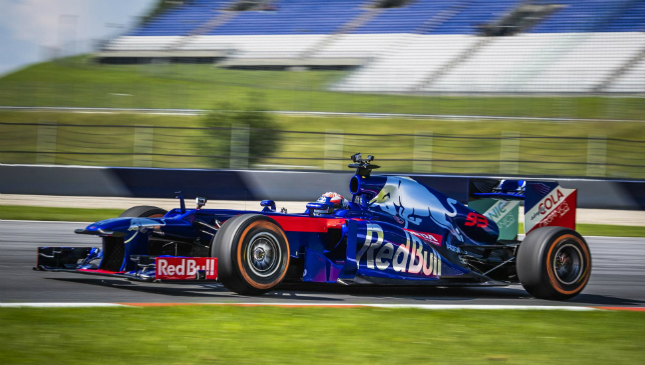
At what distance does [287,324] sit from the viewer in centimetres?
562

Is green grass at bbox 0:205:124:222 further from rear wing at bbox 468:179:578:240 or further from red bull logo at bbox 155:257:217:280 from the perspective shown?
red bull logo at bbox 155:257:217:280

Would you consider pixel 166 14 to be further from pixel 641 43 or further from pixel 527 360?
pixel 527 360

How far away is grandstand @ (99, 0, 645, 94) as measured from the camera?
2828 cm

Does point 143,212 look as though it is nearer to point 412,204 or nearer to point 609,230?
point 412,204

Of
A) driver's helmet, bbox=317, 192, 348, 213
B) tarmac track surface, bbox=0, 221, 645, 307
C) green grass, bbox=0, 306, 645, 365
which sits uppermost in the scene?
driver's helmet, bbox=317, 192, 348, 213

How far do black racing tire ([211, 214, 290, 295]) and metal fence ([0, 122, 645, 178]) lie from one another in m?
11.5

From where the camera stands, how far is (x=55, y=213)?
14859mm

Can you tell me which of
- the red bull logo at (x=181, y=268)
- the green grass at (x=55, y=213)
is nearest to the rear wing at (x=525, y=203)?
the red bull logo at (x=181, y=268)

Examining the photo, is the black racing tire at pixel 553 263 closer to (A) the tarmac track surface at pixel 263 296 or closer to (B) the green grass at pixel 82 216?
(A) the tarmac track surface at pixel 263 296

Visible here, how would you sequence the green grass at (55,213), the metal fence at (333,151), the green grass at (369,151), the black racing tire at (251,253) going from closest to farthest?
the black racing tire at (251,253)
the green grass at (55,213)
the metal fence at (333,151)
the green grass at (369,151)

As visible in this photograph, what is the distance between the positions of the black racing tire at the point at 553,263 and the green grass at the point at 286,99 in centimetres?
1743

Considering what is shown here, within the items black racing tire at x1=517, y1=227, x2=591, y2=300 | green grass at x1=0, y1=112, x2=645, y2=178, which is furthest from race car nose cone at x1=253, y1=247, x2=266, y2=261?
green grass at x1=0, y1=112, x2=645, y2=178

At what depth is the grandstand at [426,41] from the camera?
2828 cm

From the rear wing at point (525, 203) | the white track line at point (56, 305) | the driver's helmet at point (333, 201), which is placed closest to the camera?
the white track line at point (56, 305)
